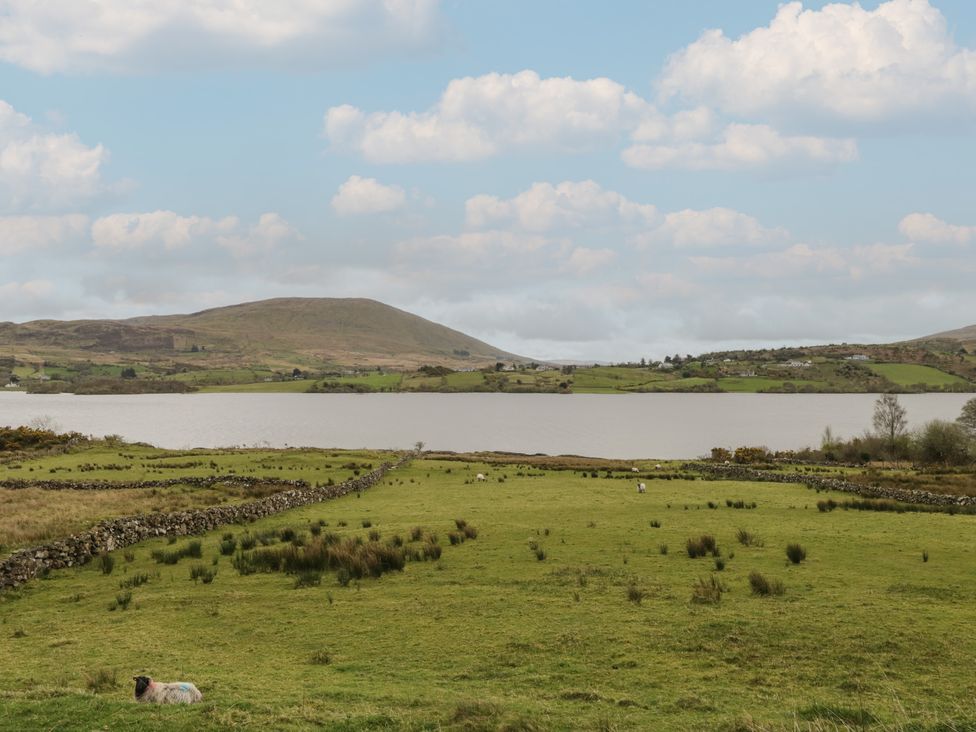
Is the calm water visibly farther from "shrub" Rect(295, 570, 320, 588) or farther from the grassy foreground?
"shrub" Rect(295, 570, 320, 588)

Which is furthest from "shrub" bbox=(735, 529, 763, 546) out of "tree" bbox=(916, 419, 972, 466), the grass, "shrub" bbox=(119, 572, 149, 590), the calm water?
the calm water

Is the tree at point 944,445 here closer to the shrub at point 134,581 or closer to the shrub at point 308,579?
the shrub at point 308,579

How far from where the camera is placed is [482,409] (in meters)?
189

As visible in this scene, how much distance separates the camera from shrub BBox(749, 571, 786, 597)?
49.7 feet

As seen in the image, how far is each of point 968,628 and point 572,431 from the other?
4441 inches

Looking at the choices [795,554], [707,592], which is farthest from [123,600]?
[795,554]

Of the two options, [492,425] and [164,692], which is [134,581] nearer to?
[164,692]

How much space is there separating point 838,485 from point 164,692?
3850 cm

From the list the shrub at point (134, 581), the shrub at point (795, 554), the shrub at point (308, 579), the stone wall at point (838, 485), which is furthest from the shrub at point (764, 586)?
the stone wall at point (838, 485)

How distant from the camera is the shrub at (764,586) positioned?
597 inches

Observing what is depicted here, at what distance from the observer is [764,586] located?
15.2m

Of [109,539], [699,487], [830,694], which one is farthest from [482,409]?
[830,694]

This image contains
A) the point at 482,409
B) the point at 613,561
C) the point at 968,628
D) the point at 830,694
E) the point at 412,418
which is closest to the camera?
the point at 830,694

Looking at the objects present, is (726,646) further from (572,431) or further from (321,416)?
(321,416)
